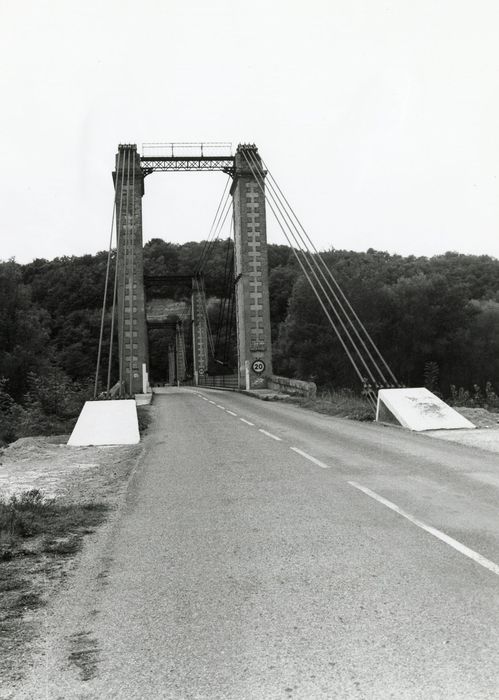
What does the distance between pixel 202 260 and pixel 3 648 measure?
2957 inches

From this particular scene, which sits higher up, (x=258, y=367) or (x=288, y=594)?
(x=258, y=367)

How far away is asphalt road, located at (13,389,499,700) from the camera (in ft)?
9.74

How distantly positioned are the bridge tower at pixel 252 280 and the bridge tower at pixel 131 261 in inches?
239

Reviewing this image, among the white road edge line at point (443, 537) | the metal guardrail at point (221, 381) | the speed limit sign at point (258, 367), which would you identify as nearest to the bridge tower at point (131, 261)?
the speed limit sign at point (258, 367)

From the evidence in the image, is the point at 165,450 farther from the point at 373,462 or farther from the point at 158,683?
the point at 158,683

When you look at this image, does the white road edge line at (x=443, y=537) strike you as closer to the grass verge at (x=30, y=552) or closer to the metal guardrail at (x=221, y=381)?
the grass verge at (x=30, y=552)

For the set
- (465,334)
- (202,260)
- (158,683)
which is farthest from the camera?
(202,260)

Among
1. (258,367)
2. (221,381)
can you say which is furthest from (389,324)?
(258,367)

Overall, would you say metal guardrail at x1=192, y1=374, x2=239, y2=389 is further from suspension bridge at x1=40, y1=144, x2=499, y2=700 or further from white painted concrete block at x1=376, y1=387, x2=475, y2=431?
suspension bridge at x1=40, y1=144, x2=499, y2=700

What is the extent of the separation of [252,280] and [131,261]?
7735 mm

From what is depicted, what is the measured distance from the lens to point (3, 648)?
335cm

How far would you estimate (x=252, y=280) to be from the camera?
36656mm

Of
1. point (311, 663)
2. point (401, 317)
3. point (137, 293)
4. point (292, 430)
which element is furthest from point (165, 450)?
point (401, 317)

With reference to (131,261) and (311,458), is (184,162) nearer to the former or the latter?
(131,261)
